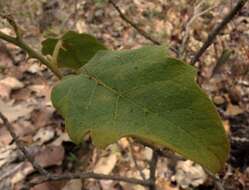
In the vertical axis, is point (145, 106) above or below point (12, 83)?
above

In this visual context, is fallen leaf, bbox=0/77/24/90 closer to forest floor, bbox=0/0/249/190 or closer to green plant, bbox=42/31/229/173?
forest floor, bbox=0/0/249/190

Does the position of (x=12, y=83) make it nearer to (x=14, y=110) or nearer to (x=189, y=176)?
(x=14, y=110)

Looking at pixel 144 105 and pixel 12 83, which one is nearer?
pixel 144 105

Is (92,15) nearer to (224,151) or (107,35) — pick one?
(107,35)

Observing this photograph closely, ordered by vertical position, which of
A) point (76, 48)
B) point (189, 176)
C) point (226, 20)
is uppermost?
point (226, 20)

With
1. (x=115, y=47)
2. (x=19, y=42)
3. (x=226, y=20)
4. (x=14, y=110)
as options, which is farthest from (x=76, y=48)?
(x=115, y=47)

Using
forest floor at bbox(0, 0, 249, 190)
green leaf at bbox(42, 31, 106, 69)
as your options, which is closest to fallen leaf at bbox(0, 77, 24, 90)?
forest floor at bbox(0, 0, 249, 190)

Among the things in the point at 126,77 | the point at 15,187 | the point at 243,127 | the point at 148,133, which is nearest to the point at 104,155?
the point at 15,187
